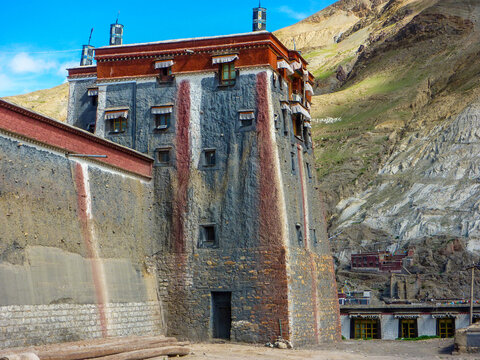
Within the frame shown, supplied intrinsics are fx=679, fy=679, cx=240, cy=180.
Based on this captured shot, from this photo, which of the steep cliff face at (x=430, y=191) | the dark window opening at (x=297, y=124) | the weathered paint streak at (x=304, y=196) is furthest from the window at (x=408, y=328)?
the dark window opening at (x=297, y=124)

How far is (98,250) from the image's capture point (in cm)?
2420

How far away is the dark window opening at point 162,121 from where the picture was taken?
97.2 feet

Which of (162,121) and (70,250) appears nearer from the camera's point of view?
(70,250)

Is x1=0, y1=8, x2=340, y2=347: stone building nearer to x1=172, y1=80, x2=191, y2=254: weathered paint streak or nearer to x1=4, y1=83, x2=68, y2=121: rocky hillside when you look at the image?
x1=172, y1=80, x2=191, y2=254: weathered paint streak

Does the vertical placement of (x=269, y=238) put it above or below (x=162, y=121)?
below

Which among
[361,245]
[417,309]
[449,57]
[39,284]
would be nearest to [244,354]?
[39,284]

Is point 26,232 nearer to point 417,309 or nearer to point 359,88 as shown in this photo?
point 417,309

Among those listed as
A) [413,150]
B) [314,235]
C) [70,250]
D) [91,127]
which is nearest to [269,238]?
[314,235]

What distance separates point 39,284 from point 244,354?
7.50 metres

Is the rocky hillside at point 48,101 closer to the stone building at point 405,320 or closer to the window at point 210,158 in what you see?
the stone building at point 405,320

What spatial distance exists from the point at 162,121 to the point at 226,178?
13.3 feet

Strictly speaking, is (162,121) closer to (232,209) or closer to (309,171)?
(232,209)

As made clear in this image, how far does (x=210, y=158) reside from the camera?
28984 mm

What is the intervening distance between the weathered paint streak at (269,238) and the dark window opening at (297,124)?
3.08 meters
